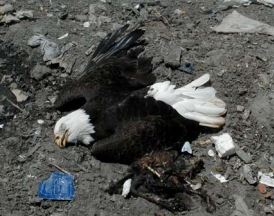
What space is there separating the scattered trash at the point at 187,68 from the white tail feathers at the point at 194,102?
508 mm

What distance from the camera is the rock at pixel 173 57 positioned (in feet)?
23.6

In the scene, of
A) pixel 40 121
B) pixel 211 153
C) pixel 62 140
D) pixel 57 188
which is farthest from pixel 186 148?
pixel 40 121

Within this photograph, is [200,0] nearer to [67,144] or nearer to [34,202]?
[67,144]

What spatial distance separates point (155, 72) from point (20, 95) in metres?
1.58

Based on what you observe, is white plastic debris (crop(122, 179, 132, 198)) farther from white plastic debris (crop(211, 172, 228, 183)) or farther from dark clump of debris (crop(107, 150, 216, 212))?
white plastic debris (crop(211, 172, 228, 183))

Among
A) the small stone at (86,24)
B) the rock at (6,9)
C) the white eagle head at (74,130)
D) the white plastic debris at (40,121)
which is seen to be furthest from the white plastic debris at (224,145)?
the rock at (6,9)

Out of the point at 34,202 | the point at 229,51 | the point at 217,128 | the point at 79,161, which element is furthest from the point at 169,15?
the point at 34,202

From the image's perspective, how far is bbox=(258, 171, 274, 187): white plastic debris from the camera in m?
6.06

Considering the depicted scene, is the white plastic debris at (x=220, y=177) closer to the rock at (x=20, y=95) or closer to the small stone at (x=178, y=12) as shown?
the rock at (x=20, y=95)

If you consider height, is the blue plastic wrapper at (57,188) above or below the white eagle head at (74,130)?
below

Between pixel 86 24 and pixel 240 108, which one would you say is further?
pixel 86 24

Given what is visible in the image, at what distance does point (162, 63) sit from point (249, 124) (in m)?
1.33

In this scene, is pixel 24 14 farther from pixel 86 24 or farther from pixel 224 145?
pixel 224 145

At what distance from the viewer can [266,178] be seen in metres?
6.10
